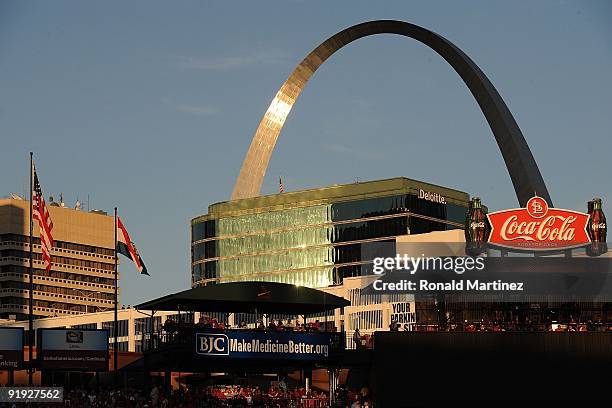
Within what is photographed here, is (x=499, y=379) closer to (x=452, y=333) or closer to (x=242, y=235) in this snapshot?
(x=452, y=333)

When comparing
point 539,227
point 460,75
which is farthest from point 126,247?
point 460,75

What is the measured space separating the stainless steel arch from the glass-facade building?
26.2 meters

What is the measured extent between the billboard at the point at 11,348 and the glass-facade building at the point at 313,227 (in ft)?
309

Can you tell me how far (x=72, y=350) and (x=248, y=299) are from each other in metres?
14.3

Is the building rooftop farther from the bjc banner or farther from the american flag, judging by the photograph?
the bjc banner

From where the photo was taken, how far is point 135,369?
60.6 m

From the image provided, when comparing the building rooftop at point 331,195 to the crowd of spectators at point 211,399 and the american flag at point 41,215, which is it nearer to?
the american flag at point 41,215

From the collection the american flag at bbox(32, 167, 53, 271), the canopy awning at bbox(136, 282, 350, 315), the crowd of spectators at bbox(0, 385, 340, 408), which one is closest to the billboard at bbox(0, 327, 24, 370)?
the crowd of spectators at bbox(0, 385, 340, 408)

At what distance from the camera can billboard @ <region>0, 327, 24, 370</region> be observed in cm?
6688

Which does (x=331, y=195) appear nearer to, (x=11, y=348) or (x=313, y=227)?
(x=313, y=227)

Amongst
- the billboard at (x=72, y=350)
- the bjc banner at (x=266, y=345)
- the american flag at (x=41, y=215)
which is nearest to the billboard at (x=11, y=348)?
the billboard at (x=72, y=350)

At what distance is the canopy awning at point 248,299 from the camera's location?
5834cm

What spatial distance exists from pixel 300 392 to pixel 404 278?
737 cm

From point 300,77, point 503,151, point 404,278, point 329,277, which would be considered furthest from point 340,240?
point 404,278
